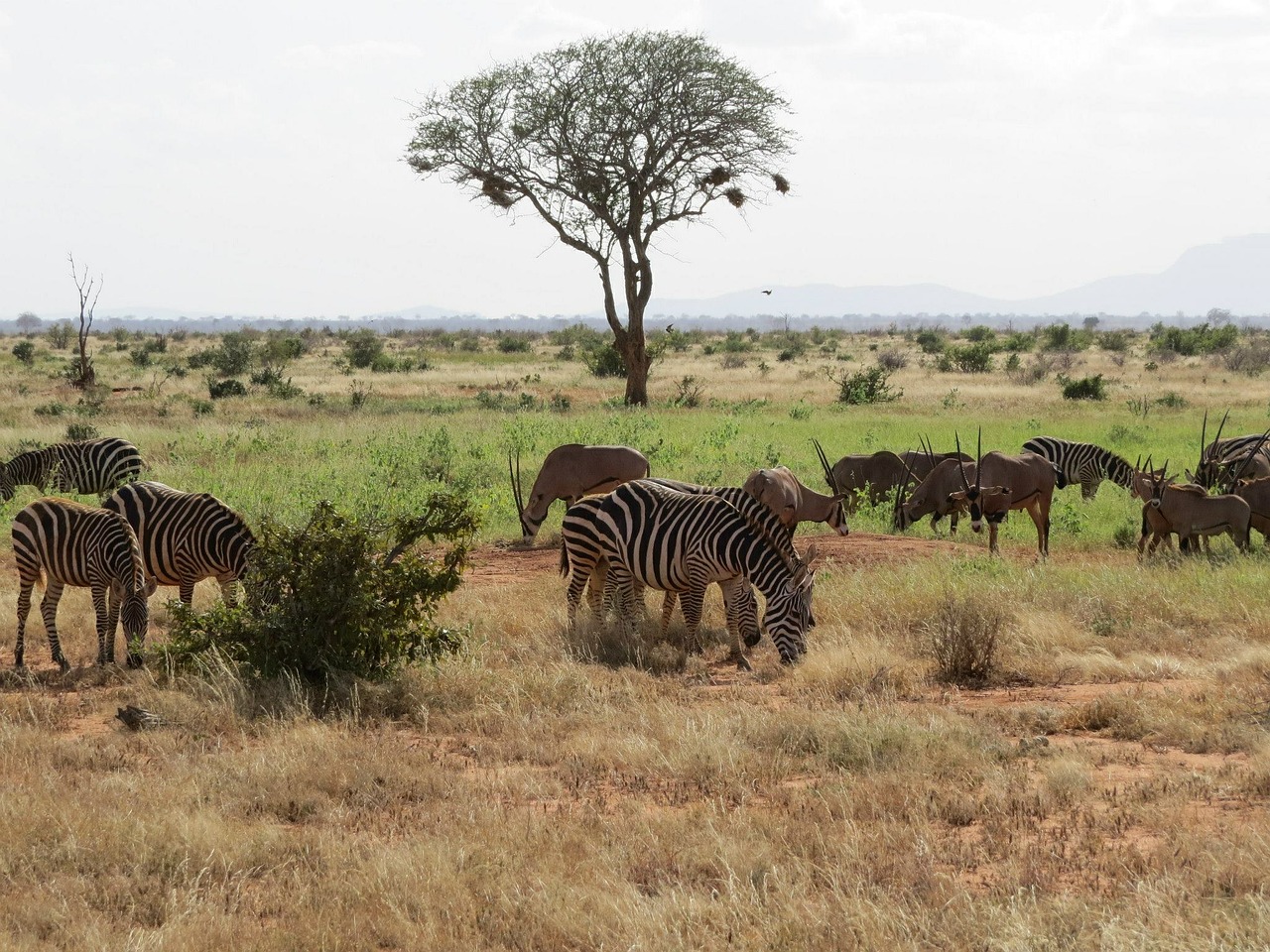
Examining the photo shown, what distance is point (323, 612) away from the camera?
10.2 m

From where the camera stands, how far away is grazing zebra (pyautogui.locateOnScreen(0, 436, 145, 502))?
835 inches

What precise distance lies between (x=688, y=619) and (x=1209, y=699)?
440cm

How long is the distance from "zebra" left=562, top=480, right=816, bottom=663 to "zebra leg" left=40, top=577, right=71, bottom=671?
4.53 meters

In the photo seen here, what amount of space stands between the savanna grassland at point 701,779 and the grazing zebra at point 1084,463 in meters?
4.35

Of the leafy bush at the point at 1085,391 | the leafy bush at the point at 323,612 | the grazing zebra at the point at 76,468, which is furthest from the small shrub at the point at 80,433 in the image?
the leafy bush at the point at 1085,391

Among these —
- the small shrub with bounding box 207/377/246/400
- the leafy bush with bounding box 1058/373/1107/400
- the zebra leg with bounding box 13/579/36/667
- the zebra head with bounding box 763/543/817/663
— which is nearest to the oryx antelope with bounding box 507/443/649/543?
the zebra head with bounding box 763/543/817/663

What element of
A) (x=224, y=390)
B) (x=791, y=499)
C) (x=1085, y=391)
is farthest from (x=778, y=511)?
(x=224, y=390)

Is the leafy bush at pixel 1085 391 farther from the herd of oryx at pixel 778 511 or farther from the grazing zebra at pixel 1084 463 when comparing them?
the grazing zebra at pixel 1084 463

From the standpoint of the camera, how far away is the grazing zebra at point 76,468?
69.6ft

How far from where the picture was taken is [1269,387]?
42.7m

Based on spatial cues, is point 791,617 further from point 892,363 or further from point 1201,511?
point 892,363

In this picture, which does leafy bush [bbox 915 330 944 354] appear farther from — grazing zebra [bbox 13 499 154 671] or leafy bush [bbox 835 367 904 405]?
grazing zebra [bbox 13 499 154 671]

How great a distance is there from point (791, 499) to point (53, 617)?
8.01 metres

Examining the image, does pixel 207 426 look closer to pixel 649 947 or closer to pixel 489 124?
pixel 489 124
